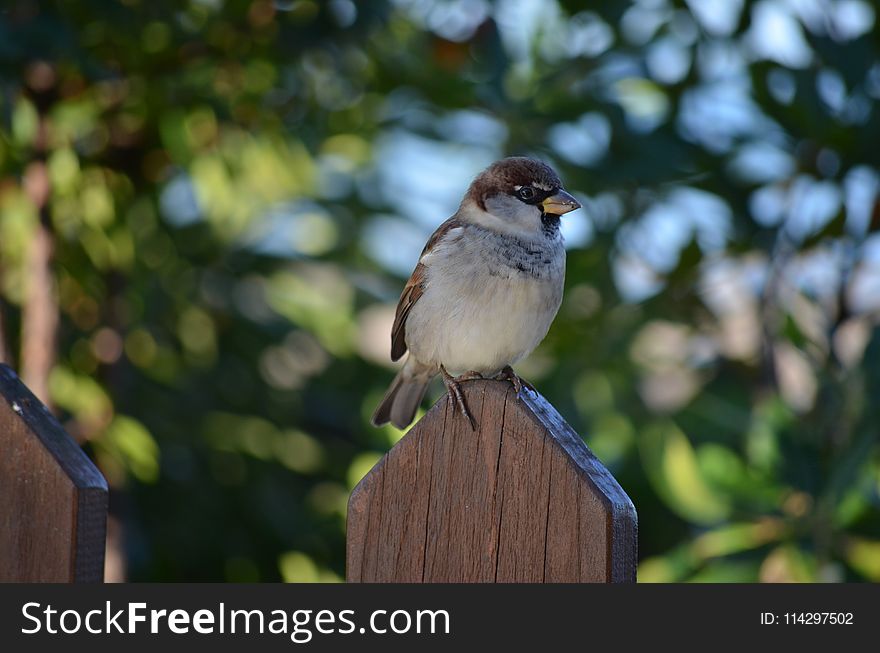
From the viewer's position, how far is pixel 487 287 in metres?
2.27

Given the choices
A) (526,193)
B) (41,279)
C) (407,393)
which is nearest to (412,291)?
(407,393)

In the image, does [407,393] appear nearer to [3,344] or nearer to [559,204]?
[559,204]

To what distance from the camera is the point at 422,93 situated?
3.12 metres

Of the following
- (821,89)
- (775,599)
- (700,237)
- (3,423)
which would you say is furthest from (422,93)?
(775,599)

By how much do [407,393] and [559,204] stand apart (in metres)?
0.54

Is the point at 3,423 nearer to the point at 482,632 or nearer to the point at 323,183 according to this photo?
the point at 482,632

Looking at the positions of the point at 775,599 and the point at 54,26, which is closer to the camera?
the point at 775,599

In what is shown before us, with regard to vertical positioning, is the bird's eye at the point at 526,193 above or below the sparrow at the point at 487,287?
above

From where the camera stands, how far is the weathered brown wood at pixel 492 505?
125cm

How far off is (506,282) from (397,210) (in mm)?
1360

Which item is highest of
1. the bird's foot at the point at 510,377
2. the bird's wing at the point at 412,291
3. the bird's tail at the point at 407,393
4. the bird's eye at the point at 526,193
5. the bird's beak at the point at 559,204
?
the bird's eye at the point at 526,193

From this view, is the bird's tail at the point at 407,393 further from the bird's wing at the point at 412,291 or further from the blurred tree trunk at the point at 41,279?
the blurred tree trunk at the point at 41,279

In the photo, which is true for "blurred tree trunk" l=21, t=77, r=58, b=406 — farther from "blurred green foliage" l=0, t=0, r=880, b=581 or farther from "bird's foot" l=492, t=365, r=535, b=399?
"bird's foot" l=492, t=365, r=535, b=399

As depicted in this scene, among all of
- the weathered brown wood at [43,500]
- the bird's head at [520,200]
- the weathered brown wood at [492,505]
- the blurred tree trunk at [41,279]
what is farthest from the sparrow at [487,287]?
the blurred tree trunk at [41,279]
